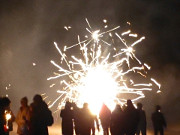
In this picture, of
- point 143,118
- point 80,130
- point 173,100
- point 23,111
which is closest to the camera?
point 23,111

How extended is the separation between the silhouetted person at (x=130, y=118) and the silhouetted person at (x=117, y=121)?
17 cm

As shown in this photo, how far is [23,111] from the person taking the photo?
13.2 m

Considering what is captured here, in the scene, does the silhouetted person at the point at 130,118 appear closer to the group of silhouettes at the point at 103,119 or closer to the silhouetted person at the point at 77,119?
the group of silhouettes at the point at 103,119

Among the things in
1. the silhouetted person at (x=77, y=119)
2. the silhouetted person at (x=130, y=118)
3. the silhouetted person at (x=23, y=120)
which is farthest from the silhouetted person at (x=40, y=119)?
the silhouetted person at (x=77, y=119)

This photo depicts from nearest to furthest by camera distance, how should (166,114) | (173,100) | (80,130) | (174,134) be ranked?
(80,130) → (174,134) → (166,114) → (173,100)

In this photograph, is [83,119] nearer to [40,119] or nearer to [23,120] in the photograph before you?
[23,120]

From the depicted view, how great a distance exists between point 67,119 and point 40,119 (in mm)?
4421

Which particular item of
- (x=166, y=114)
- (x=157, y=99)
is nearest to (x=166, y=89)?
(x=157, y=99)

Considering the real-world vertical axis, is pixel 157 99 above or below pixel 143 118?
above

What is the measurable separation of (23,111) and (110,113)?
14.0ft

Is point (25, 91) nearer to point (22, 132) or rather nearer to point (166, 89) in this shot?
point (166, 89)

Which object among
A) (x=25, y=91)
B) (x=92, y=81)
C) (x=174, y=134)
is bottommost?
(x=174, y=134)

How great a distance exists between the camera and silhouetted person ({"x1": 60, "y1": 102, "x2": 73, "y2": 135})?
1537 centimetres

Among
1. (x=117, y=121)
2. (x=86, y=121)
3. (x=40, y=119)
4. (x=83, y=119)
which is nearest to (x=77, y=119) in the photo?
(x=83, y=119)
